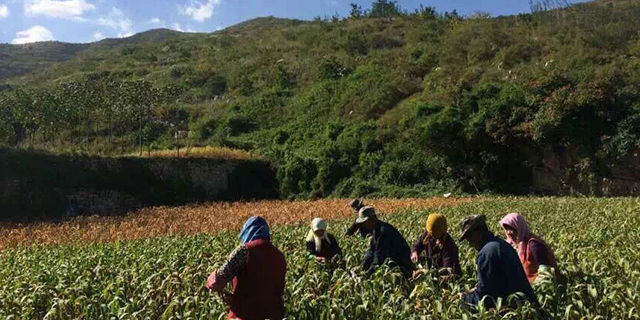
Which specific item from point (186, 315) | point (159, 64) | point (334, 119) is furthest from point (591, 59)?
point (159, 64)

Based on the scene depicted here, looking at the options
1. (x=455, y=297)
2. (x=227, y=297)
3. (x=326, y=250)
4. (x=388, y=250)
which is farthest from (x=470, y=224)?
(x=326, y=250)

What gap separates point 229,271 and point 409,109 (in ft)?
85.0

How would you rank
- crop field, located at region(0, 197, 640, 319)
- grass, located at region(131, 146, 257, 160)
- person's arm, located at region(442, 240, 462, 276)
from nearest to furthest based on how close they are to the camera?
1. crop field, located at region(0, 197, 640, 319)
2. person's arm, located at region(442, 240, 462, 276)
3. grass, located at region(131, 146, 257, 160)

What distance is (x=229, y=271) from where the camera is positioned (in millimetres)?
4215

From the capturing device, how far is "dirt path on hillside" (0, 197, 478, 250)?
48.7 feet

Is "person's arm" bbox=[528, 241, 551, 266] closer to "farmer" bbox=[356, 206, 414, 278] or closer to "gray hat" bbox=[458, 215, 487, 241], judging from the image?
"gray hat" bbox=[458, 215, 487, 241]

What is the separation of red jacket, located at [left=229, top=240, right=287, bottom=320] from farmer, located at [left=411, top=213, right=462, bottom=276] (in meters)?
2.04

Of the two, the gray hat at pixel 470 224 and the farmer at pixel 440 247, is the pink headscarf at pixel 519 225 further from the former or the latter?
the gray hat at pixel 470 224

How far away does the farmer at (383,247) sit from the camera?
20.2 ft

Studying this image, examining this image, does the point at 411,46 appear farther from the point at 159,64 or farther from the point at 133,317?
the point at 133,317

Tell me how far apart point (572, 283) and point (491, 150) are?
20.9 metres

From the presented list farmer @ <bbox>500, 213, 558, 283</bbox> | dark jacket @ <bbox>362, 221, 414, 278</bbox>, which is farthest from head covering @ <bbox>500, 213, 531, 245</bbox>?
dark jacket @ <bbox>362, 221, 414, 278</bbox>

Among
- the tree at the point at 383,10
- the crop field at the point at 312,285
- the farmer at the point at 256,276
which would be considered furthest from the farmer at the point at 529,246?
the tree at the point at 383,10

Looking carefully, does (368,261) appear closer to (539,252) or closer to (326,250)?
(326,250)
